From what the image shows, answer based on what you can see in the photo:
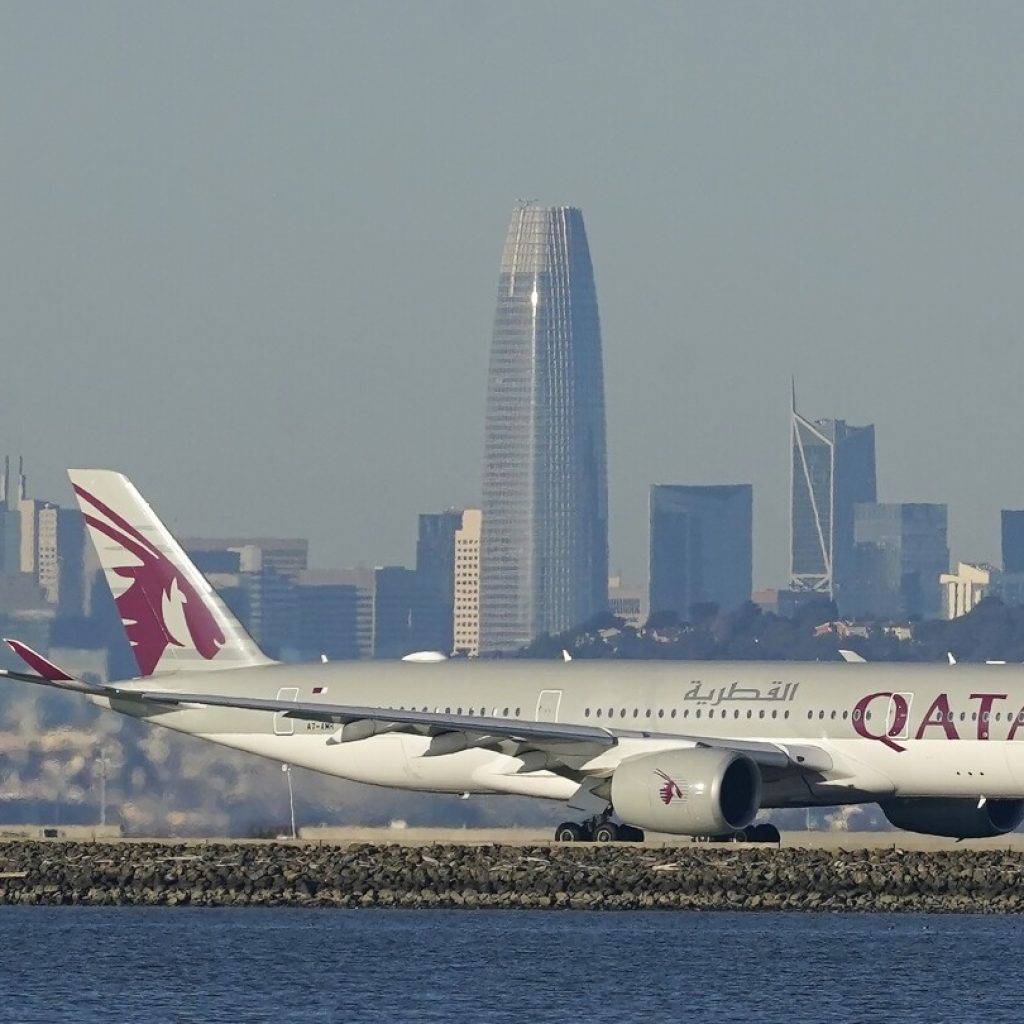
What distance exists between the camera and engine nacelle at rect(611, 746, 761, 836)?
210ft

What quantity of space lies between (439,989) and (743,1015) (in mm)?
5035

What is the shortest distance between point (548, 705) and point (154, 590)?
36.4 ft

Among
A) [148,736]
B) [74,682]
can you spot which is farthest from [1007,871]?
[148,736]

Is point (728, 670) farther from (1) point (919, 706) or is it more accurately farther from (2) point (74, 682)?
(2) point (74, 682)

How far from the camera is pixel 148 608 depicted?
7538cm

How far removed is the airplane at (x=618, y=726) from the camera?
64.8 metres

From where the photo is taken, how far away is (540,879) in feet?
204

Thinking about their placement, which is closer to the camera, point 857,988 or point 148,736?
point 857,988

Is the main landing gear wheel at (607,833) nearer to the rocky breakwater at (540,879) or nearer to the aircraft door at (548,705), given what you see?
the rocky breakwater at (540,879)

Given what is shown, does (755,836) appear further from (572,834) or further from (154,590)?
(154,590)

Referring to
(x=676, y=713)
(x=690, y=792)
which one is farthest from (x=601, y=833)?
(x=690, y=792)

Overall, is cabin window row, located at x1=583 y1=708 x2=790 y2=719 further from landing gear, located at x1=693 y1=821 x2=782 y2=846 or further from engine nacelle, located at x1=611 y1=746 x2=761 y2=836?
landing gear, located at x1=693 y1=821 x2=782 y2=846

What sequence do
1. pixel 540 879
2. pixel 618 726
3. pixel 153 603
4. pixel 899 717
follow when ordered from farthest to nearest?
pixel 153 603
pixel 618 726
pixel 899 717
pixel 540 879

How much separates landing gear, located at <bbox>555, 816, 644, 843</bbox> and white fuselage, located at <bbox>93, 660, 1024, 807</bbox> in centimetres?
108
